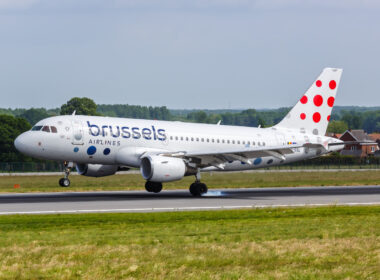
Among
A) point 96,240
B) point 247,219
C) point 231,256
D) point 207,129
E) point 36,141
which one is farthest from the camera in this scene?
point 207,129

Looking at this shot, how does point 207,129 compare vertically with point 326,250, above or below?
above

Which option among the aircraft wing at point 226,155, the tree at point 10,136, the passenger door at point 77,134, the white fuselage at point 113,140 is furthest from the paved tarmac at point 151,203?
the tree at point 10,136

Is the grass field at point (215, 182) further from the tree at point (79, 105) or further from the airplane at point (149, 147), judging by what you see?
the tree at point (79, 105)

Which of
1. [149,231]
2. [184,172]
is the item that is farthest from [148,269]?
[184,172]

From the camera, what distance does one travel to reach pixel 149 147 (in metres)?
39.8

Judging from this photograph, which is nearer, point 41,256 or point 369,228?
point 41,256

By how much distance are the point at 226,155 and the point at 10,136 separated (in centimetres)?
7888

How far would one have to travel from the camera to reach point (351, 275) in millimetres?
13812

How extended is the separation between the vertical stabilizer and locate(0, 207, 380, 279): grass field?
22483 millimetres

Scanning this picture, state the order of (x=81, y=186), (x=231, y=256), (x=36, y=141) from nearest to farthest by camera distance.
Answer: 1. (x=231, y=256)
2. (x=36, y=141)
3. (x=81, y=186)

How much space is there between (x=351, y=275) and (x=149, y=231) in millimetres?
8283

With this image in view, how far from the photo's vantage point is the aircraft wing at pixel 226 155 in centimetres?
3906

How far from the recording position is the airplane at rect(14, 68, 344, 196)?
124 ft

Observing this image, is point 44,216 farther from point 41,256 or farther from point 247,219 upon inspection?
point 41,256
